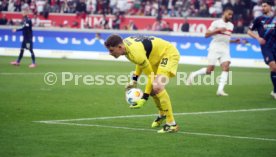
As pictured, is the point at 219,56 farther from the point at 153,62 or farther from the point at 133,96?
the point at 133,96

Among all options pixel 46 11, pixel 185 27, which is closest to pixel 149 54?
pixel 185 27

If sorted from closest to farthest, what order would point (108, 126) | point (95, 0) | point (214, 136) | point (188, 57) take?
point (214, 136), point (108, 126), point (188, 57), point (95, 0)

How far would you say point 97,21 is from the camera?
145ft

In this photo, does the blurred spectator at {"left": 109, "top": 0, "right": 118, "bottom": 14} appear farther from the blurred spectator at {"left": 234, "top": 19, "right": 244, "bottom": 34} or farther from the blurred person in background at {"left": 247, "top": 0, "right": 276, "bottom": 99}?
the blurred person in background at {"left": 247, "top": 0, "right": 276, "bottom": 99}

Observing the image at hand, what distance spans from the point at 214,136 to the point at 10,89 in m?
9.69

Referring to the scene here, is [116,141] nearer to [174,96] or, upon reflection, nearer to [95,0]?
[174,96]

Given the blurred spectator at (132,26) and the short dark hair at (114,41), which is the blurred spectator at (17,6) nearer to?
the blurred spectator at (132,26)

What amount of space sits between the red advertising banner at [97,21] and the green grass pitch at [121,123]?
17.9 metres

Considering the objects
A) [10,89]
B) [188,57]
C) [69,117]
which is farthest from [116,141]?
[188,57]

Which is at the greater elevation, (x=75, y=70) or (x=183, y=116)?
(x=183, y=116)

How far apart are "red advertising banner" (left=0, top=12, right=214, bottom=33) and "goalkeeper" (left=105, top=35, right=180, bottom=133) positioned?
28557 millimetres

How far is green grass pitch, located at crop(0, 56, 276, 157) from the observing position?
10453 millimetres

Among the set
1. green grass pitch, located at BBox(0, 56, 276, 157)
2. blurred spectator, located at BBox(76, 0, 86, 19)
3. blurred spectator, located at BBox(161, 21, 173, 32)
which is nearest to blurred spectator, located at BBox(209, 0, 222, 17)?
blurred spectator, located at BBox(161, 21, 173, 32)

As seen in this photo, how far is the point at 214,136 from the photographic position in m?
12.0
